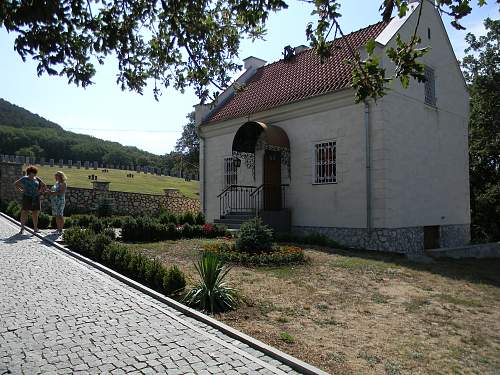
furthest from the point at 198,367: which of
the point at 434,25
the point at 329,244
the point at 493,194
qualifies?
the point at 493,194

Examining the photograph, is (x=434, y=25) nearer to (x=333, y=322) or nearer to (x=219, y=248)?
(x=219, y=248)

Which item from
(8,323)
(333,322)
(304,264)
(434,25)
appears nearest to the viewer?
(8,323)

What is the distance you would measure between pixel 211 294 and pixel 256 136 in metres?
10.5

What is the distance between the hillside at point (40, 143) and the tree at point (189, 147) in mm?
23557

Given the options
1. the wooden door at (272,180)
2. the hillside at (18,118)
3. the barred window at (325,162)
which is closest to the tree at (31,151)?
the hillside at (18,118)


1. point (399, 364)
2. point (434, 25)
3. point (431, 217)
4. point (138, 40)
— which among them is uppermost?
point (434, 25)

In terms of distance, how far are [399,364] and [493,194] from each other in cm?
2275

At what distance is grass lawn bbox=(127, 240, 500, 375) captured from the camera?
4.26m

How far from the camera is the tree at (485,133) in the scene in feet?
75.7

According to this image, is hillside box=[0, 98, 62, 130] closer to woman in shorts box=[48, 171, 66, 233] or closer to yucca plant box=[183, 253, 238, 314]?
woman in shorts box=[48, 171, 66, 233]

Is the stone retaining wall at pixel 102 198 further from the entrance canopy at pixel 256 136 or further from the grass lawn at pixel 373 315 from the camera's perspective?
the grass lawn at pixel 373 315

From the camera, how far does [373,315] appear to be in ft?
18.9

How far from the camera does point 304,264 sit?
9258 mm

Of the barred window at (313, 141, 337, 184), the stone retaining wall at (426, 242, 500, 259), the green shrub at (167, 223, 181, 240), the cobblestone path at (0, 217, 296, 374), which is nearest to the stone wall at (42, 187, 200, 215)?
the green shrub at (167, 223, 181, 240)
